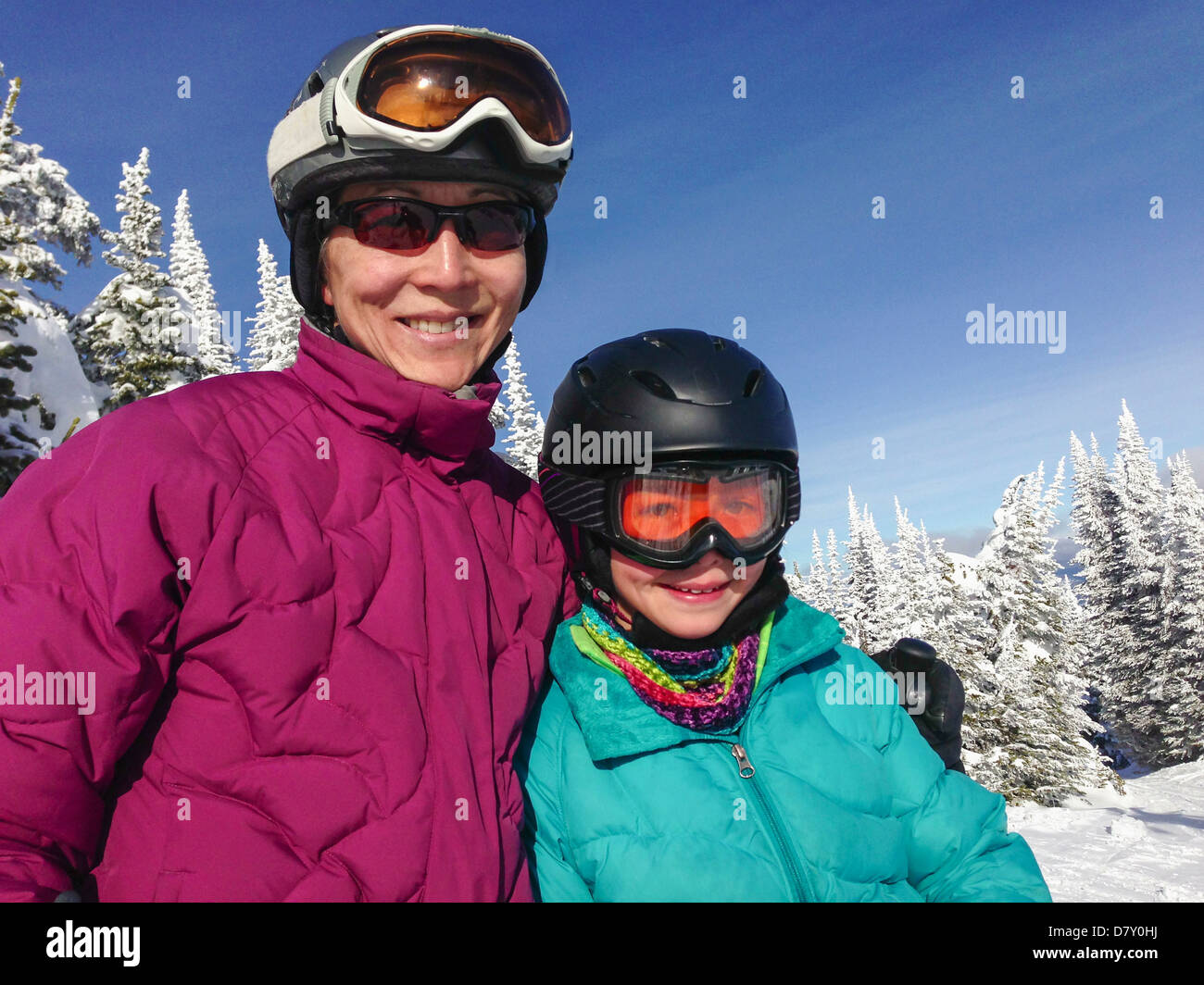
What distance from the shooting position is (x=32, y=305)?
15.7 meters

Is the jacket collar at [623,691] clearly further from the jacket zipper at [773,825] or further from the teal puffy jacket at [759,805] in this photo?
the jacket zipper at [773,825]

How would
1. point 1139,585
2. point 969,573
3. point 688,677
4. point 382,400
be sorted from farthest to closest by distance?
point 1139,585, point 969,573, point 688,677, point 382,400

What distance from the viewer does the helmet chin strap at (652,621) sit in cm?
310

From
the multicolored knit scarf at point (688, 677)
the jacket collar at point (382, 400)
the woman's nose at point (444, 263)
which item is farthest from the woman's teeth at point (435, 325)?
the multicolored knit scarf at point (688, 677)

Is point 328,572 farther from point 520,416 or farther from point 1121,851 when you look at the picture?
point 520,416

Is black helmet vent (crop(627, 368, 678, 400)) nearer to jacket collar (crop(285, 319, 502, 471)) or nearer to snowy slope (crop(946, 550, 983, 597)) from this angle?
jacket collar (crop(285, 319, 502, 471))

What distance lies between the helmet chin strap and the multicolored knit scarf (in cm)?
4

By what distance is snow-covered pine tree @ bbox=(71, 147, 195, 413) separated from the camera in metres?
21.1

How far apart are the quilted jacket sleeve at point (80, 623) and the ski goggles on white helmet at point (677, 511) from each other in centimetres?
169

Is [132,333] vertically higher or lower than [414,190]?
higher

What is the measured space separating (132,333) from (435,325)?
22787 mm

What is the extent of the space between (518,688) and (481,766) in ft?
1.19

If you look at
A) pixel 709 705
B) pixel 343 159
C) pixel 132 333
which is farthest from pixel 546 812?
pixel 132 333

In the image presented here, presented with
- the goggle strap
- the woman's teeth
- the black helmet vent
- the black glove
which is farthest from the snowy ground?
the goggle strap
